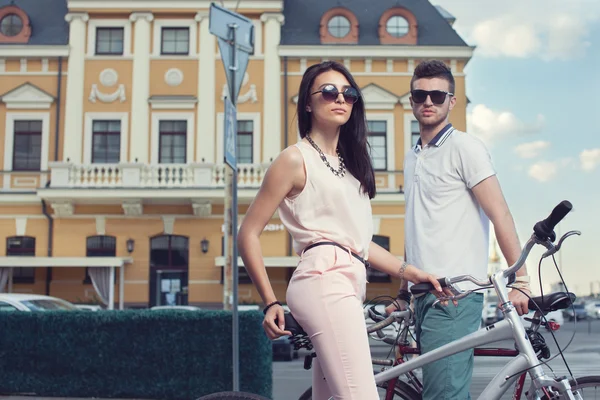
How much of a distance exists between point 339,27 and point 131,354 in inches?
790

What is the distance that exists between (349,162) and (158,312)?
6748mm

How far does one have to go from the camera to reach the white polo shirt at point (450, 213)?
348cm

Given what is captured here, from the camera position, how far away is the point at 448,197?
3.55m

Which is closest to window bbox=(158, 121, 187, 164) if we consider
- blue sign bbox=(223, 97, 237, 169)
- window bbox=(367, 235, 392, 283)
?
window bbox=(367, 235, 392, 283)

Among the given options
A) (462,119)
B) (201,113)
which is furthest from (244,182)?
(462,119)

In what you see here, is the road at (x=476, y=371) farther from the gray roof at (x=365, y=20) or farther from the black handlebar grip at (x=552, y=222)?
the gray roof at (x=365, y=20)

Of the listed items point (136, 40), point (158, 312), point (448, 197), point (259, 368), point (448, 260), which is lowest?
point (259, 368)

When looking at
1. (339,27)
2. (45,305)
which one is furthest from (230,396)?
(339,27)

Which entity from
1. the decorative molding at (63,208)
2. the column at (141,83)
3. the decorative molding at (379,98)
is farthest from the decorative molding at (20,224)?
the decorative molding at (379,98)

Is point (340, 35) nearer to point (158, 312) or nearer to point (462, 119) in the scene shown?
point (462, 119)

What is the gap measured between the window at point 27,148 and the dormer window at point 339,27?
10.3m

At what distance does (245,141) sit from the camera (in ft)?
85.4

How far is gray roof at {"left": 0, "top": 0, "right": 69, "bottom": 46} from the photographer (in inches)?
1051

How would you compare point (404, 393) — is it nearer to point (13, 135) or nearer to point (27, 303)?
point (27, 303)
